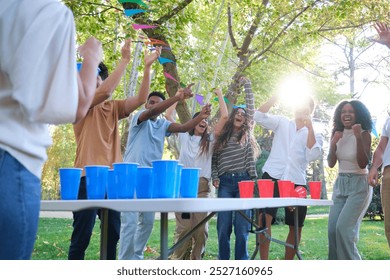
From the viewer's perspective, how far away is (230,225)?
505 cm

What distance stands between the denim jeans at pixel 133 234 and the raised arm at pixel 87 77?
291cm

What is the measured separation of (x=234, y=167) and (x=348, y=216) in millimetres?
1217

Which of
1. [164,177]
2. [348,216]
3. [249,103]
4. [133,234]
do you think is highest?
[249,103]

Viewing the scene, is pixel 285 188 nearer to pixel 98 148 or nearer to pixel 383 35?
pixel 98 148

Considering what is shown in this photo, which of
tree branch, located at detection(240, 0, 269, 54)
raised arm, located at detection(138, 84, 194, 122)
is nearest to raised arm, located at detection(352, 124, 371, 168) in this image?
raised arm, located at detection(138, 84, 194, 122)

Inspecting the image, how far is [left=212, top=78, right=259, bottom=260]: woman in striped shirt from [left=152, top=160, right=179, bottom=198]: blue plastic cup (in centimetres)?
279

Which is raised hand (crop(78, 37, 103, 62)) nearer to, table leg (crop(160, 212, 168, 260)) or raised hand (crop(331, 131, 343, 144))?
table leg (crop(160, 212, 168, 260))

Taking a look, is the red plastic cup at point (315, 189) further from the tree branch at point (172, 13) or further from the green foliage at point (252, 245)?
the tree branch at point (172, 13)

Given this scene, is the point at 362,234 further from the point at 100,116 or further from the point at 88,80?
the point at 88,80

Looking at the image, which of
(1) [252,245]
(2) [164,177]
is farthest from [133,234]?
(1) [252,245]

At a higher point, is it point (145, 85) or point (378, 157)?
point (145, 85)

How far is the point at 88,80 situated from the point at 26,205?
386 mm

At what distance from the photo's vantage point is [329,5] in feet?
26.5

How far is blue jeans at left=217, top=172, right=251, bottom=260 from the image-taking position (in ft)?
16.2
